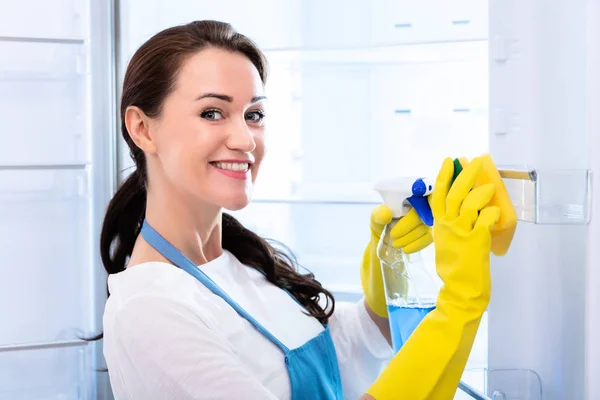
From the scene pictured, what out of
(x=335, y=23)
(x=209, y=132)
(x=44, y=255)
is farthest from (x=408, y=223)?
(x=44, y=255)

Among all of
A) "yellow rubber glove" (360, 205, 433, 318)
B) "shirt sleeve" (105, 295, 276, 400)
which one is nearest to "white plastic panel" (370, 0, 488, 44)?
"yellow rubber glove" (360, 205, 433, 318)

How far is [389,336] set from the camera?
59.0 inches

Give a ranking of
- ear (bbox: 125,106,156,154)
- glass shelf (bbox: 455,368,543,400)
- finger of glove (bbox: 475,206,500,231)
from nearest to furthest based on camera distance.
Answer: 1. finger of glove (bbox: 475,206,500,231)
2. ear (bbox: 125,106,156,154)
3. glass shelf (bbox: 455,368,543,400)

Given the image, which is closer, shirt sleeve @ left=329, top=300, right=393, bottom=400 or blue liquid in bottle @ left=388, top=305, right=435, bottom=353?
blue liquid in bottle @ left=388, top=305, right=435, bottom=353

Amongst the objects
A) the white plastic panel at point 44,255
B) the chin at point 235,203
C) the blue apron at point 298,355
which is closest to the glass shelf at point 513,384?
the blue apron at point 298,355

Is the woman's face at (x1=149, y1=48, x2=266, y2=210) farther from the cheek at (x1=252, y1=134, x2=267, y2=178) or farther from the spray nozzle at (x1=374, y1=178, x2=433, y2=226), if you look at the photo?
the spray nozzle at (x1=374, y1=178, x2=433, y2=226)

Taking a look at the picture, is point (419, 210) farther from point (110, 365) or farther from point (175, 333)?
point (110, 365)

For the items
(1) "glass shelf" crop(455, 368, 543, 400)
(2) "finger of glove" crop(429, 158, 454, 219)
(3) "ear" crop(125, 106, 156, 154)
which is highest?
(3) "ear" crop(125, 106, 156, 154)

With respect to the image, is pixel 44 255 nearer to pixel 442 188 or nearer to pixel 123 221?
pixel 123 221

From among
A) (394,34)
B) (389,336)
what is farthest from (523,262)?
(394,34)

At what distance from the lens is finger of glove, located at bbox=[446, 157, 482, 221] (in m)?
1.10

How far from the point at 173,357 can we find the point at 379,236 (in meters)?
0.49

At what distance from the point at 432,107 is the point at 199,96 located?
2.45 feet

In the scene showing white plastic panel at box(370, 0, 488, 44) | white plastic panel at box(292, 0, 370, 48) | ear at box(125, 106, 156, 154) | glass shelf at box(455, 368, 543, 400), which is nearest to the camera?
ear at box(125, 106, 156, 154)
